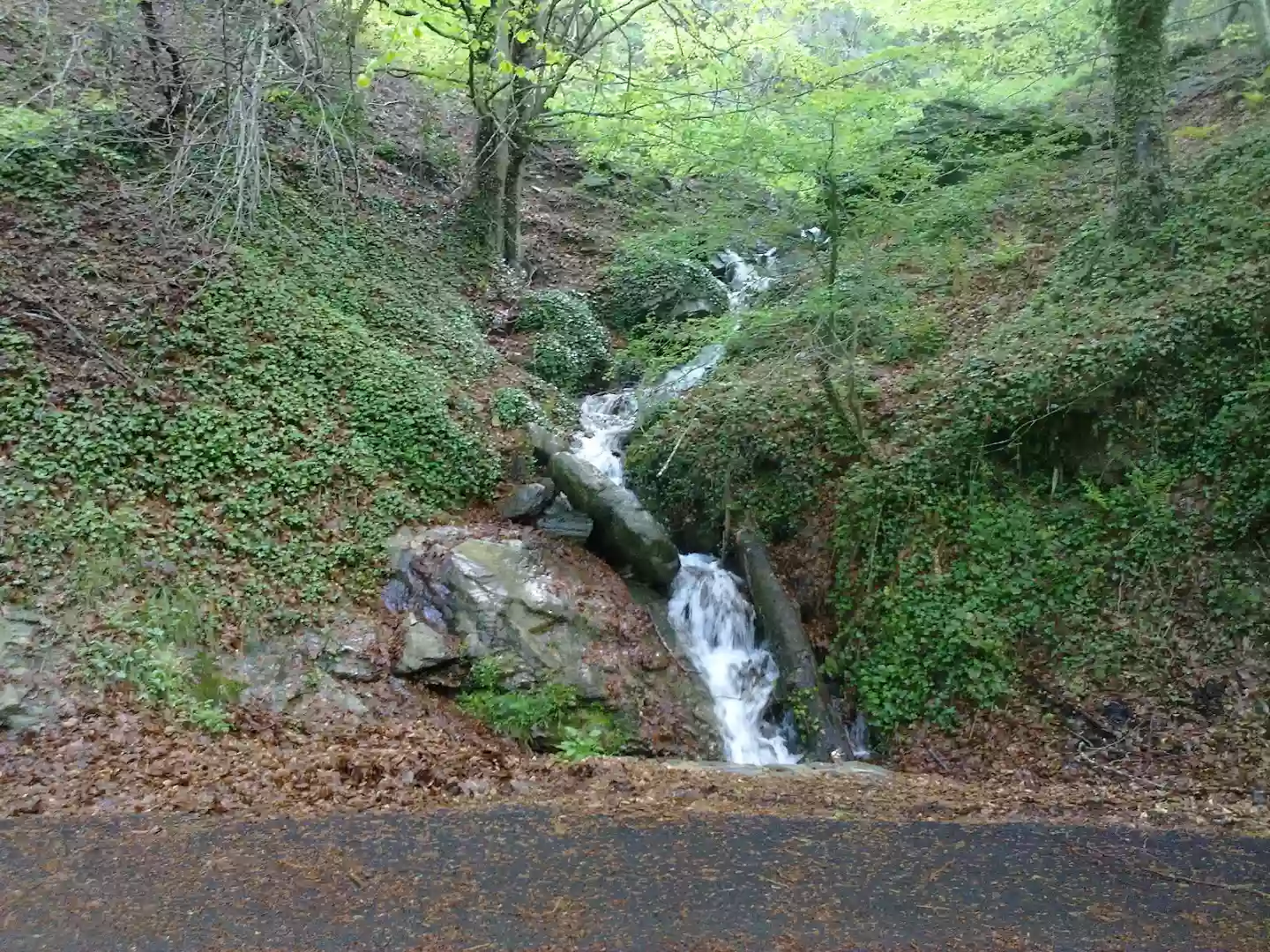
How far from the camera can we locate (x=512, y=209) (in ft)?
50.5

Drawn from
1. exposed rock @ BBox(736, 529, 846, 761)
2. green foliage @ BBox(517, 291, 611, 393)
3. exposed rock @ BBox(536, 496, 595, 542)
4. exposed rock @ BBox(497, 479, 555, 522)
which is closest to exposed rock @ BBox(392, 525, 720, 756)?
exposed rock @ BBox(536, 496, 595, 542)

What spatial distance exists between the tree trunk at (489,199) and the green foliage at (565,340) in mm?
1327

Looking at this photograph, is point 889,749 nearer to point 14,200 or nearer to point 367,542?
point 367,542

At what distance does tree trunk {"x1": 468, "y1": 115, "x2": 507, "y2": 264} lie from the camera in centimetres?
1486

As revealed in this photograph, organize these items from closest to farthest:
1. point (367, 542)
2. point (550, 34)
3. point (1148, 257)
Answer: point (367, 542) → point (1148, 257) → point (550, 34)

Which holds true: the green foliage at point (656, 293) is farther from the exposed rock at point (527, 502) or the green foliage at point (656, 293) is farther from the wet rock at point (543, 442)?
the exposed rock at point (527, 502)

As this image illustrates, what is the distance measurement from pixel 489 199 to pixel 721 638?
9299 mm

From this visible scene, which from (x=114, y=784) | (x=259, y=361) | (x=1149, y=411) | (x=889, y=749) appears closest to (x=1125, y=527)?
(x=1149, y=411)

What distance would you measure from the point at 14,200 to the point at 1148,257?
1295 cm

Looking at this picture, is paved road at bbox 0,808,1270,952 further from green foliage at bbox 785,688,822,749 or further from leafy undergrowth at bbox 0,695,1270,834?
green foliage at bbox 785,688,822,749

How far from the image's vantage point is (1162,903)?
14.2 feet

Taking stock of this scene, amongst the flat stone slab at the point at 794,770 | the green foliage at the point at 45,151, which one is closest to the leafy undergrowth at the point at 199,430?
the green foliage at the point at 45,151

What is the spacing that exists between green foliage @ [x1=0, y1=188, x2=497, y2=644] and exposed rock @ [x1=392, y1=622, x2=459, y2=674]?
0.90m

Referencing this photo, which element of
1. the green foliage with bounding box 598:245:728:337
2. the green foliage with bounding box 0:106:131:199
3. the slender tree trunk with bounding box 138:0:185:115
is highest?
the slender tree trunk with bounding box 138:0:185:115
